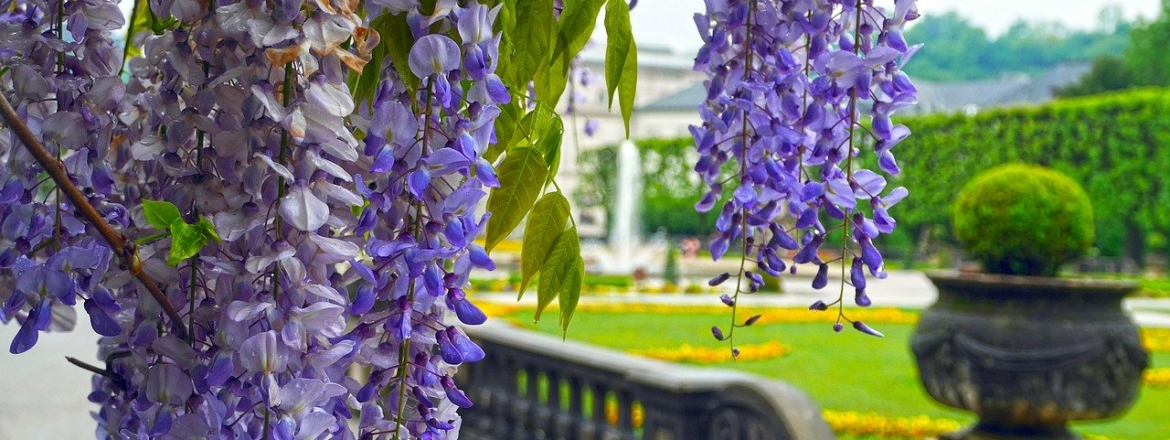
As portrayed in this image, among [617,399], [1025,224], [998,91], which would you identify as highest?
[998,91]

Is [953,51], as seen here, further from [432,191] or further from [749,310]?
[432,191]

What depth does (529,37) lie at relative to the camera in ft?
2.84

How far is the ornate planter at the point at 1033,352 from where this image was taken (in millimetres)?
5551

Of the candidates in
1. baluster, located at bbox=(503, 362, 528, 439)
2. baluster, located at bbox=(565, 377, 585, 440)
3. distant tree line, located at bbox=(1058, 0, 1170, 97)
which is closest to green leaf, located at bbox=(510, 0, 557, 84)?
baluster, located at bbox=(565, 377, 585, 440)

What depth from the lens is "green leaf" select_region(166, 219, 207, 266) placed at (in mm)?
640

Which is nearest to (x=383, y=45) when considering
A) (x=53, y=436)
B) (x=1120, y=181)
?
(x=53, y=436)

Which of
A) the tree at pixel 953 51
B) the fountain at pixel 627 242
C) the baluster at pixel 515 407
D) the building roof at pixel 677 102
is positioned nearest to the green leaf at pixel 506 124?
the baluster at pixel 515 407

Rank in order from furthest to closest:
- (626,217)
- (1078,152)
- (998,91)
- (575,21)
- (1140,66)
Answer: (998,91) < (1140,66) < (626,217) < (1078,152) < (575,21)

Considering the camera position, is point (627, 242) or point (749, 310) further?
point (627, 242)

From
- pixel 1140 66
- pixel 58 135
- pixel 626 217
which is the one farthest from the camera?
pixel 1140 66

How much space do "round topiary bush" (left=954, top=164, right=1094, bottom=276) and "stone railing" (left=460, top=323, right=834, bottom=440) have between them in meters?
2.43

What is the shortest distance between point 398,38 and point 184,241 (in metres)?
0.19

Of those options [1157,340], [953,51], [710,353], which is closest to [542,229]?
[710,353]

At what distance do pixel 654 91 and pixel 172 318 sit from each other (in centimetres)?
5875
